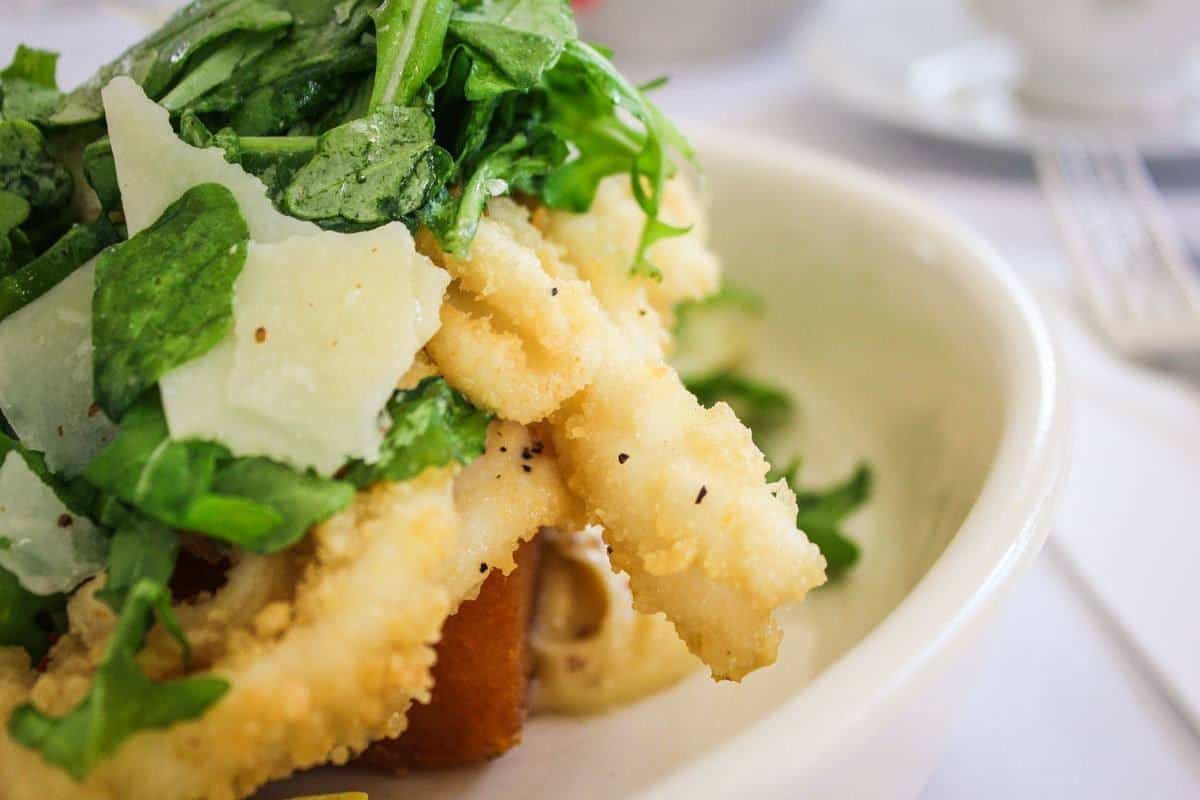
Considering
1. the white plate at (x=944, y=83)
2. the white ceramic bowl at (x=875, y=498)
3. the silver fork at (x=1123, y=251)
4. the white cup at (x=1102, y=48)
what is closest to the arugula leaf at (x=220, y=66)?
the white ceramic bowl at (x=875, y=498)

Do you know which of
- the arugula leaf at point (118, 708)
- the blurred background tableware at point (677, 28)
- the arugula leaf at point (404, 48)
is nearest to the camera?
the arugula leaf at point (118, 708)

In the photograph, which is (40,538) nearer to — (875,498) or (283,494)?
(283,494)

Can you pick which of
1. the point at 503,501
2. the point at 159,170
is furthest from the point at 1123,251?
the point at 159,170

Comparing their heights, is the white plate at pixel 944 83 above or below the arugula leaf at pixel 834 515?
below

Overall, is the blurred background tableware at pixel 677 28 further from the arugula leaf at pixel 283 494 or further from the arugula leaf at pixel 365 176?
the arugula leaf at pixel 283 494

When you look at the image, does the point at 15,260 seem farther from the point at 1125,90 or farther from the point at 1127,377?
the point at 1125,90
